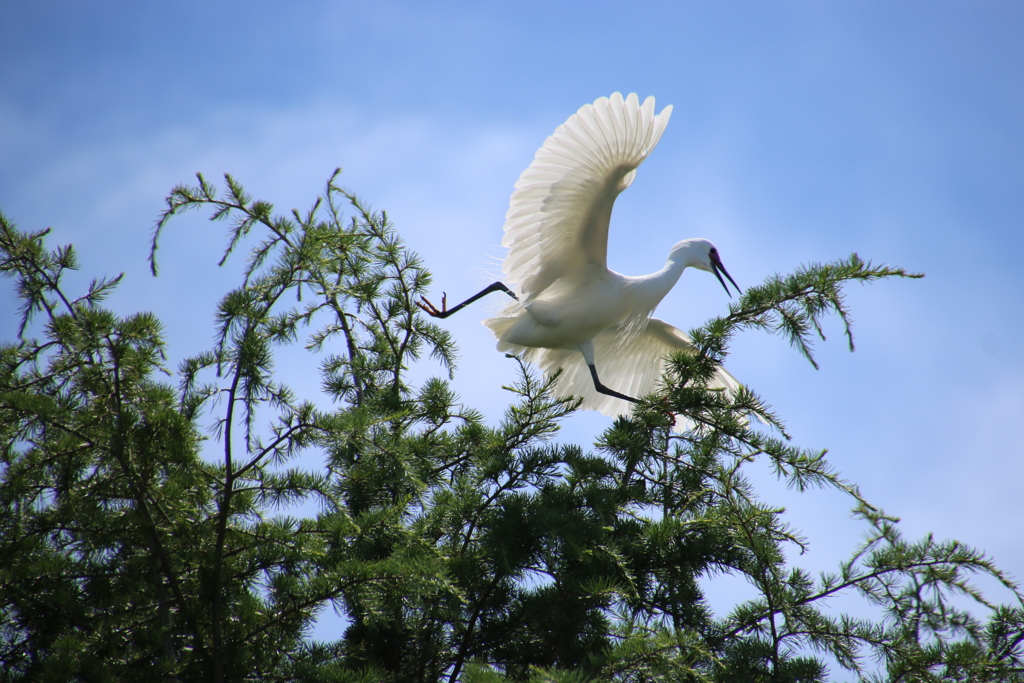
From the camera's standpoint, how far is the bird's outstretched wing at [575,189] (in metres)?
3.92

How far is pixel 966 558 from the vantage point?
244cm

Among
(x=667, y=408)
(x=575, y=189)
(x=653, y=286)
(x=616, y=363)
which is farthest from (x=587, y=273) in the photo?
(x=667, y=408)

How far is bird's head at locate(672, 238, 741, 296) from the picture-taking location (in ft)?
16.9

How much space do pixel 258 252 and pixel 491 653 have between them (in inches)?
66.8

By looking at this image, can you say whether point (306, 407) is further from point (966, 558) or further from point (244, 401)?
point (966, 558)

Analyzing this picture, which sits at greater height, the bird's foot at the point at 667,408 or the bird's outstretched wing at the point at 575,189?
the bird's outstretched wing at the point at 575,189

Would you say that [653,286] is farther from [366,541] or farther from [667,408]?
[366,541]

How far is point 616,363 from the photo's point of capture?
556cm

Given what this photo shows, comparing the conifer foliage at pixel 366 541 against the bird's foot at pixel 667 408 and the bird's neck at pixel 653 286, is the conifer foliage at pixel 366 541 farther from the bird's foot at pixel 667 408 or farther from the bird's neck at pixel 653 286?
the bird's neck at pixel 653 286

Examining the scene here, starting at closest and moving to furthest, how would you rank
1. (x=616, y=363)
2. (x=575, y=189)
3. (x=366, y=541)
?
1. (x=366, y=541)
2. (x=575, y=189)
3. (x=616, y=363)

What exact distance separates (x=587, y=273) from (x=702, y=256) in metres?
1.03

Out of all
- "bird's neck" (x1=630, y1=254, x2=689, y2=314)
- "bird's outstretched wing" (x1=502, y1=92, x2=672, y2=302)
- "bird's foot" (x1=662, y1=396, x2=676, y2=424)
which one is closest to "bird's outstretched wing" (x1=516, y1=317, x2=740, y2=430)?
"bird's neck" (x1=630, y1=254, x2=689, y2=314)

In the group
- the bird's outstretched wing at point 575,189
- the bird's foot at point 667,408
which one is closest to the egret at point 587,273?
the bird's outstretched wing at point 575,189

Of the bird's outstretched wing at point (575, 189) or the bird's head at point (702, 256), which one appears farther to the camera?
the bird's head at point (702, 256)
